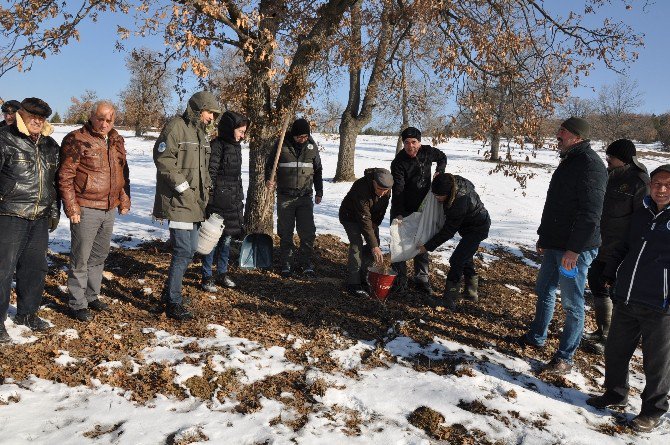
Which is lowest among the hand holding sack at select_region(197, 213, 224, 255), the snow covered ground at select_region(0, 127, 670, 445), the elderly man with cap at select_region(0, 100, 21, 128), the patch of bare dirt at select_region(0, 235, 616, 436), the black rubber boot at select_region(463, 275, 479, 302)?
the snow covered ground at select_region(0, 127, 670, 445)

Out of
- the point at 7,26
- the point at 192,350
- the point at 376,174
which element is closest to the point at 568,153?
the point at 376,174

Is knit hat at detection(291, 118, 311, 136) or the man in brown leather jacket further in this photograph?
knit hat at detection(291, 118, 311, 136)

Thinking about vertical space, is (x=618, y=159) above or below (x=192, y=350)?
above

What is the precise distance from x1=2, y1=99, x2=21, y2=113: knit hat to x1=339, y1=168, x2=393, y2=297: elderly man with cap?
3408 millimetres

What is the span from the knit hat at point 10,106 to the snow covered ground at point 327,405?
192 cm

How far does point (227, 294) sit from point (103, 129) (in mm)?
2317

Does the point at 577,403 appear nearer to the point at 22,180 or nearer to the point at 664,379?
the point at 664,379

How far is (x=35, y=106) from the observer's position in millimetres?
3893

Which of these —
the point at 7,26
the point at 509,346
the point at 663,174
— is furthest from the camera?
the point at 7,26

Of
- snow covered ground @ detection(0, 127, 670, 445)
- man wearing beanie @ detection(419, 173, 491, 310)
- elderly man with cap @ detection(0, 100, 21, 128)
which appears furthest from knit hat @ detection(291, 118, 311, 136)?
elderly man with cap @ detection(0, 100, 21, 128)

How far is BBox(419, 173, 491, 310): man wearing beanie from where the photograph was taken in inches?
209

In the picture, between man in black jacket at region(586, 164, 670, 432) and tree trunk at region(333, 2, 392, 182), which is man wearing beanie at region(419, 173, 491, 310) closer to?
man in black jacket at region(586, 164, 670, 432)

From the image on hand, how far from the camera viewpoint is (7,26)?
227 inches

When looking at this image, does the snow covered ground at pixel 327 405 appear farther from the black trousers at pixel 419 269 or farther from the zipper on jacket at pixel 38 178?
the black trousers at pixel 419 269
